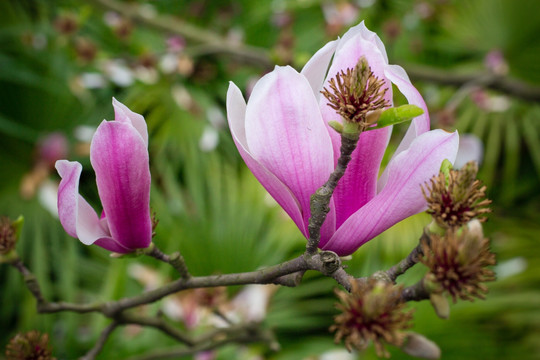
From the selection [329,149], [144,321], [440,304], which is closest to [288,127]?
[329,149]

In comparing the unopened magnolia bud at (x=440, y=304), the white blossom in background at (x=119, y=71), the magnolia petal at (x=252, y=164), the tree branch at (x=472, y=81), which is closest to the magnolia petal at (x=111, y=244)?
the magnolia petal at (x=252, y=164)

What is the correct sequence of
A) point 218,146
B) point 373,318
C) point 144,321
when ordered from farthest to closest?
point 218,146 < point 144,321 < point 373,318

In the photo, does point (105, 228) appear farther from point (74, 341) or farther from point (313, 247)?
point (74, 341)

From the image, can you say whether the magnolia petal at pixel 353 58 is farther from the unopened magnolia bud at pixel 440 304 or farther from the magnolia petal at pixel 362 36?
the unopened magnolia bud at pixel 440 304

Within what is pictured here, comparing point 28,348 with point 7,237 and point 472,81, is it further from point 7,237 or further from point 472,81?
point 472,81

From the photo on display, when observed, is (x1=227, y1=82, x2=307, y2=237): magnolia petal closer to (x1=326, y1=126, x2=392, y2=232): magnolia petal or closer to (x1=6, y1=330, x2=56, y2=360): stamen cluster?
(x1=326, y1=126, x2=392, y2=232): magnolia petal

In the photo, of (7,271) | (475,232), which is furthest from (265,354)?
(475,232)
